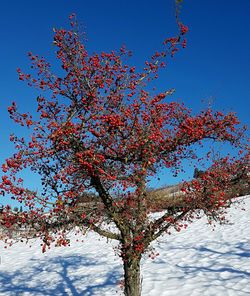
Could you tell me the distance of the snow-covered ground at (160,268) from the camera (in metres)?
15.8

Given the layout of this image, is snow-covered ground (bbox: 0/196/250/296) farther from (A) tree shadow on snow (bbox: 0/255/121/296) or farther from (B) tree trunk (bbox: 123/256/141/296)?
(B) tree trunk (bbox: 123/256/141/296)

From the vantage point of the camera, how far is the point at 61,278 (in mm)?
20531

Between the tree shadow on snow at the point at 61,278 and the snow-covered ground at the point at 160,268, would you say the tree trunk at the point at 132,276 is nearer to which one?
the snow-covered ground at the point at 160,268

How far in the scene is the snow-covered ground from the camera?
15.8m

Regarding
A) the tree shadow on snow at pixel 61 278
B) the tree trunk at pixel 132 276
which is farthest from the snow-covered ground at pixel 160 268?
→ the tree trunk at pixel 132 276

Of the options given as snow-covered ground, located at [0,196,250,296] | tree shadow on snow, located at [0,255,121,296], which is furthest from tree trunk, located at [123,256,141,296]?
A: tree shadow on snow, located at [0,255,121,296]

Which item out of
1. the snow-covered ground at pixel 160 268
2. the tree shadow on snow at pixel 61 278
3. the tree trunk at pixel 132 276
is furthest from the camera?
the tree shadow on snow at pixel 61 278

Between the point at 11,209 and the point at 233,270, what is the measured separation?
11.8 metres

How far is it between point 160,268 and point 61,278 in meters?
5.89

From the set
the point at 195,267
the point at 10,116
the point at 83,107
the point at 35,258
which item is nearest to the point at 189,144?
the point at 83,107

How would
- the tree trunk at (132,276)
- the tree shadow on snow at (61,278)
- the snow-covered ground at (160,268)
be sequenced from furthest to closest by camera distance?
the tree shadow on snow at (61,278) → the snow-covered ground at (160,268) → the tree trunk at (132,276)

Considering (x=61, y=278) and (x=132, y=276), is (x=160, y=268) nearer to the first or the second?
(x=61, y=278)

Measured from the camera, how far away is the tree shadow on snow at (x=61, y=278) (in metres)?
18.3

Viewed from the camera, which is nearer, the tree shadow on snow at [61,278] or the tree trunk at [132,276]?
the tree trunk at [132,276]
